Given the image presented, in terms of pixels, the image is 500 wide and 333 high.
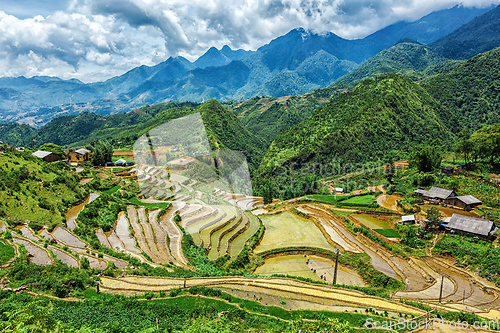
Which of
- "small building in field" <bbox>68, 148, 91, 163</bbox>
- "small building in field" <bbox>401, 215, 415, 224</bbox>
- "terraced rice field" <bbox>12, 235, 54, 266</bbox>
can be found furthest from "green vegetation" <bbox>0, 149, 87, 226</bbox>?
"small building in field" <bbox>401, 215, 415, 224</bbox>

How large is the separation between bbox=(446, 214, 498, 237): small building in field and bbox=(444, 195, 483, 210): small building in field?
191 inches

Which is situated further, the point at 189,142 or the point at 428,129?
the point at 428,129

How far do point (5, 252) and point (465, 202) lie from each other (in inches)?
1617

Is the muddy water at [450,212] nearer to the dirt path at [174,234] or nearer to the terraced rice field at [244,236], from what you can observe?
the terraced rice field at [244,236]

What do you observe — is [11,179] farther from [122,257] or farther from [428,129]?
[428,129]

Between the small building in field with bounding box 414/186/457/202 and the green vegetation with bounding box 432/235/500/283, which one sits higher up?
the small building in field with bounding box 414/186/457/202

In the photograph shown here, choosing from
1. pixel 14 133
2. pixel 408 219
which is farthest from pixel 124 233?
pixel 14 133

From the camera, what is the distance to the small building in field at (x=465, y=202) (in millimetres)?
28359

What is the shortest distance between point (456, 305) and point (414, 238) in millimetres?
10239

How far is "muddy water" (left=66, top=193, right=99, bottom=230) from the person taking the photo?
21.7m

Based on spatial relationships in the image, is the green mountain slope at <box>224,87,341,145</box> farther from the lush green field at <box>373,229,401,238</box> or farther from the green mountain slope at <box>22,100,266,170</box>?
the lush green field at <box>373,229,401,238</box>

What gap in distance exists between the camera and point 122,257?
1781 centimetres

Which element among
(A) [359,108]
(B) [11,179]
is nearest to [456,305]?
(B) [11,179]

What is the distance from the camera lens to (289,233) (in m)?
31.4
